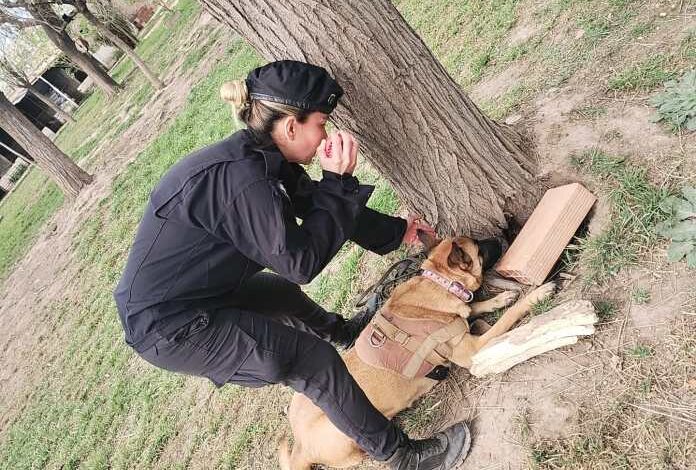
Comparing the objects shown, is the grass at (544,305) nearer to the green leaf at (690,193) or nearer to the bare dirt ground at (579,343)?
the bare dirt ground at (579,343)

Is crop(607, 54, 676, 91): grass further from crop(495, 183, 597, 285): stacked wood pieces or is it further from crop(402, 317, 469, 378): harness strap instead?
crop(402, 317, 469, 378): harness strap

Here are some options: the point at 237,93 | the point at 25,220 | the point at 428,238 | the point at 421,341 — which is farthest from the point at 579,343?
the point at 25,220

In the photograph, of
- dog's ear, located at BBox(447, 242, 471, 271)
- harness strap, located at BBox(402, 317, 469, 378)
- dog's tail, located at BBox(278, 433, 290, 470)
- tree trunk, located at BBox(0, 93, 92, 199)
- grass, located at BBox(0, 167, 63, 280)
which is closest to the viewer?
harness strap, located at BBox(402, 317, 469, 378)

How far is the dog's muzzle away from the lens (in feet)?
10.2

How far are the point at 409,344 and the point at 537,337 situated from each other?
779mm

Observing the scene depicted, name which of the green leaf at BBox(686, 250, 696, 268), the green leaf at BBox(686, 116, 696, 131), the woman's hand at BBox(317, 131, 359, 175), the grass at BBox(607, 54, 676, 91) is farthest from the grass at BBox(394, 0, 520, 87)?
the green leaf at BBox(686, 250, 696, 268)

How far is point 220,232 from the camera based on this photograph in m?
2.19

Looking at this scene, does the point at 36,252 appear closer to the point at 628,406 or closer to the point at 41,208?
the point at 41,208

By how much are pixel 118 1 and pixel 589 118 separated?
114 ft

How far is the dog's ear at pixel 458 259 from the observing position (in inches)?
123

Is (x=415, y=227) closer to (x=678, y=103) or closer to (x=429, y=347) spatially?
(x=429, y=347)

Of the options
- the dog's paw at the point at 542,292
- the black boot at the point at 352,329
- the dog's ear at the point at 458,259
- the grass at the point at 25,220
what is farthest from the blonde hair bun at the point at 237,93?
the grass at the point at 25,220

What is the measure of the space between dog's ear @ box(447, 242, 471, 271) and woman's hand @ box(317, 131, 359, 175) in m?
1.02

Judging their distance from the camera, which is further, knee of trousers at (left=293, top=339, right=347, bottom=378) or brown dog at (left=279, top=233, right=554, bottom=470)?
brown dog at (left=279, top=233, right=554, bottom=470)
